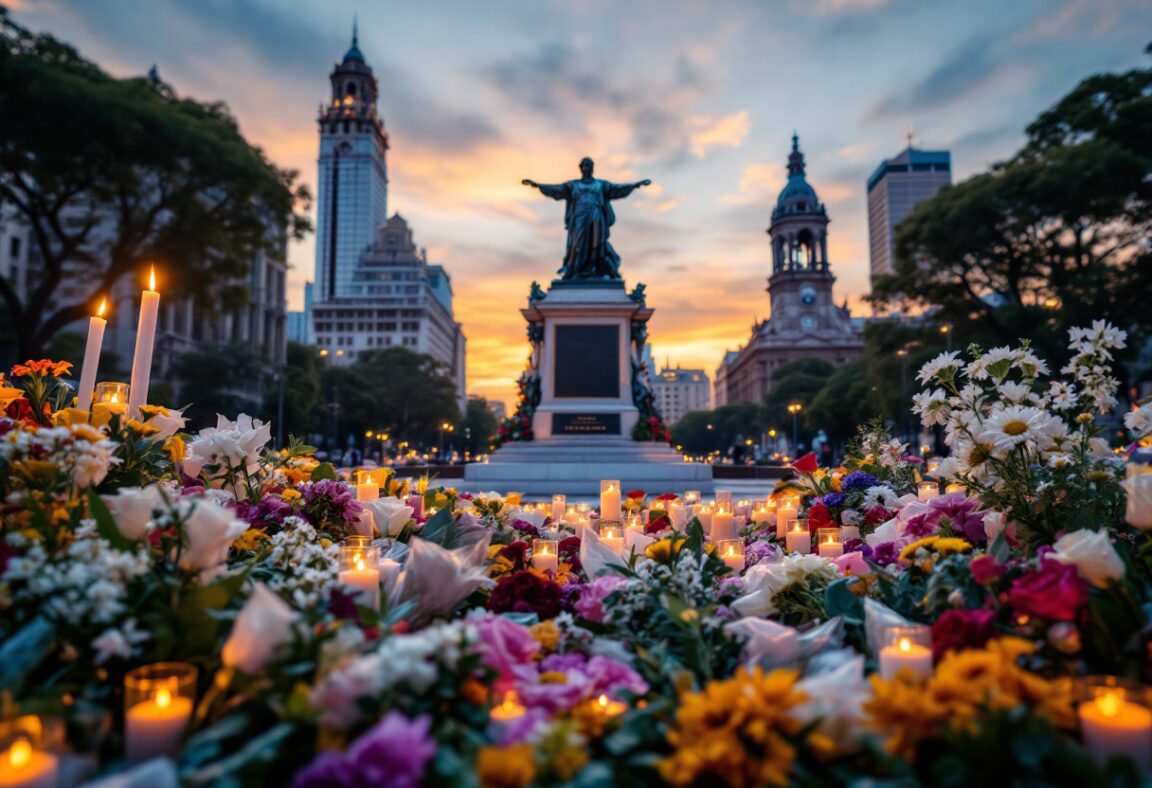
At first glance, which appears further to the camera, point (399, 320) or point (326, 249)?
point (326, 249)

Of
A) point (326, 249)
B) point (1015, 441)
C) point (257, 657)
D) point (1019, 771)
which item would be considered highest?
point (326, 249)

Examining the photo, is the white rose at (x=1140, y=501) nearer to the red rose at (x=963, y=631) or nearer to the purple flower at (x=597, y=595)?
the red rose at (x=963, y=631)

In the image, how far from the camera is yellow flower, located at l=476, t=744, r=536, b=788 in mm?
1441

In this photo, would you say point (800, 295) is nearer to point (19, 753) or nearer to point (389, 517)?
point (389, 517)

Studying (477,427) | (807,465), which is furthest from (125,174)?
(477,427)

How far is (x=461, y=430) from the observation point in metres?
91.9

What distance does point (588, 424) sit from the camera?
698 inches

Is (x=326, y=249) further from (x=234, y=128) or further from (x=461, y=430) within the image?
(x=234, y=128)

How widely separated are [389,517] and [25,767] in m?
2.41

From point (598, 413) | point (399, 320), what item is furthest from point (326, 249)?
point (598, 413)

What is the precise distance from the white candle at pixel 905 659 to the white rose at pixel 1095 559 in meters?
0.46

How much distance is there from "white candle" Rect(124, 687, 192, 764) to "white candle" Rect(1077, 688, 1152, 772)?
1985 millimetres

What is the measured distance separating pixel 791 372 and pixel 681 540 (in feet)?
285

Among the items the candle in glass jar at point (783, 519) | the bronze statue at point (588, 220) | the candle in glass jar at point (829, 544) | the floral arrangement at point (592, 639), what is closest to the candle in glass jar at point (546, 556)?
the floral arrangement at point (592, 639)
